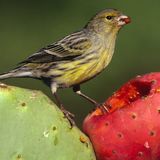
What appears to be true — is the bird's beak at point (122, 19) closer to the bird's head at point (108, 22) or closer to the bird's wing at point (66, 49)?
the bird's head at point (108, 22)

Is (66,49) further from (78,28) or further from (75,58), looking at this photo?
(78,28)

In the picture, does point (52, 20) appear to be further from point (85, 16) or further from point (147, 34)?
point (147, 34)

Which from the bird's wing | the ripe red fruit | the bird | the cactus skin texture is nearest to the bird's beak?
the bird

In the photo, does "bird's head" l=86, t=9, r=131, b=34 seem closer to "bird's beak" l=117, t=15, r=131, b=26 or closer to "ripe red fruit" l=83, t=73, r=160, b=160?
"bird's beak" l=117, t=15, r=131, b=26

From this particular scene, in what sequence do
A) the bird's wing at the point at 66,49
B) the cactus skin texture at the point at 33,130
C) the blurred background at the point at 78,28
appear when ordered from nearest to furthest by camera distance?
1. the cactus skin texture at the point at 33,130
2. the bird's wing at the point at 66,49
3. the blurred background at the point at 78,28

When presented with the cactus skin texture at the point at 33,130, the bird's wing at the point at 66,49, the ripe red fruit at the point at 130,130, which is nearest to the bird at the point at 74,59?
the bird's wing at the point at 66,49

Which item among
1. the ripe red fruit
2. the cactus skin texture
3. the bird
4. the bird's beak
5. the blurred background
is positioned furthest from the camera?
the blurred background

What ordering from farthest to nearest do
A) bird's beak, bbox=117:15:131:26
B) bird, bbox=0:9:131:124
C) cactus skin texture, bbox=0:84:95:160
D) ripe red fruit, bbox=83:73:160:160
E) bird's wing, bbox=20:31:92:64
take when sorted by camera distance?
bird's beak, bbox=117:15:131:26 < bird's wing, bbox=20:31:92:64 < bird, bbox=0:9:131:124 < ripe red fruit, bbox=83:73:160:160 < cactus skin texture, bbox=0:84:95:160
